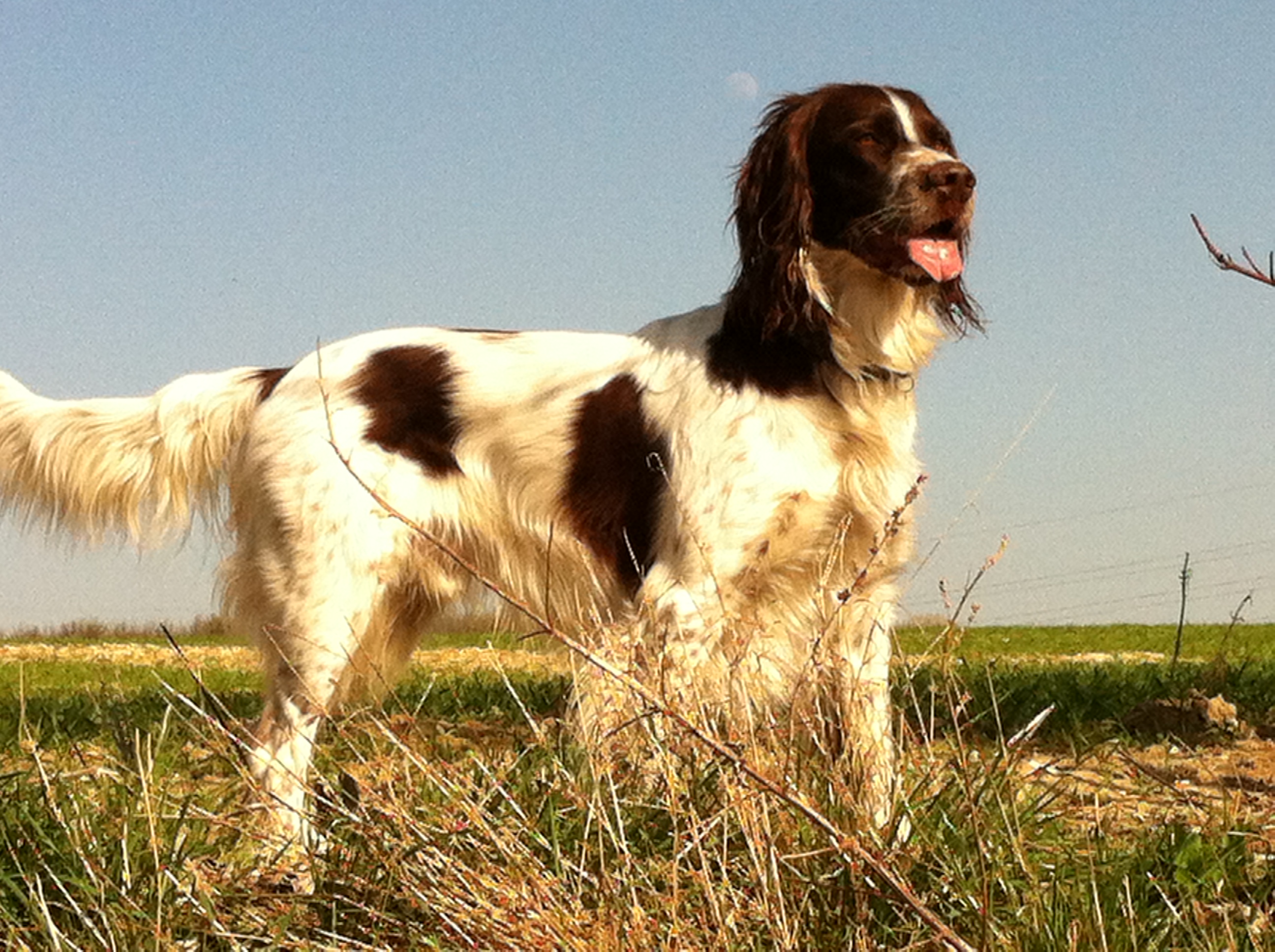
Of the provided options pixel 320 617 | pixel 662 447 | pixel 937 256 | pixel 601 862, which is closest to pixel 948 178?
pixel 937 256

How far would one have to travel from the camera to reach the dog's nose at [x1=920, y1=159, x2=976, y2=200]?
439cm

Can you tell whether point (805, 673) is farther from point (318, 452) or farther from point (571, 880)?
point (318, 452)

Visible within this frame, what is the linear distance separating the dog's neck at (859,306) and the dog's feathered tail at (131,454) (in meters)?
2.00

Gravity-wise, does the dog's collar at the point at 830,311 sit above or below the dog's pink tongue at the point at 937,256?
below

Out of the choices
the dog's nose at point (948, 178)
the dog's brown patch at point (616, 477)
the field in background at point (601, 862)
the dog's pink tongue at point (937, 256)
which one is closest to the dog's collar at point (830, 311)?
the dog's pink tongue at point (937, 256)

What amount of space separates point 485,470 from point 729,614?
2154 millimetres

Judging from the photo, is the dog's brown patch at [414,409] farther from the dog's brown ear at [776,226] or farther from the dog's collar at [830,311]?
the dog's collar at [830,311]

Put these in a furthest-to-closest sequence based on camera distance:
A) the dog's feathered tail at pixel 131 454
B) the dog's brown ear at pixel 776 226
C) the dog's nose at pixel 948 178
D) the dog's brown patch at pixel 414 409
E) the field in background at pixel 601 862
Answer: the dog's feathered tail at pixel 131 454 → the dog's brown patch at pixel 414 409 → the dog's brown ear at pixel 776 226 → the dog's nose at pixel 948 178 → the field in background at pixel 601 862

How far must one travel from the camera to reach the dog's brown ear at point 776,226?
15.2 ft

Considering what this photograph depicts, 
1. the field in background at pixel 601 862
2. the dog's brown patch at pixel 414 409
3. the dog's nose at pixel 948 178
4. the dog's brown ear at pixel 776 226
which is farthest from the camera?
the dog's brown patch at pixel 414 409

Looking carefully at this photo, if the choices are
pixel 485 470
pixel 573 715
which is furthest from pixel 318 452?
pixel 573 715

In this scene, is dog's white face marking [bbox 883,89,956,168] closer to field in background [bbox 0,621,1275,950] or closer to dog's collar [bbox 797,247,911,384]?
dog's collar [bbox 797,247,911,384]

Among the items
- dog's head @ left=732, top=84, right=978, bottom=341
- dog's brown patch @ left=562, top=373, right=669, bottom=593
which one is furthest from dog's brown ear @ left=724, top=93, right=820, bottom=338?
dog's brown patch @ left=562, top=373, right=669, bottom=593

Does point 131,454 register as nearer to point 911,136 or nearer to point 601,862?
point 911,136
